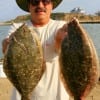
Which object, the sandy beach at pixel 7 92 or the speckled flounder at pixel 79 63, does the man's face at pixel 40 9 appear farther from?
the sandy beach at pixel 7 92

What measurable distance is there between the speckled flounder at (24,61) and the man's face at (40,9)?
757 millimetres

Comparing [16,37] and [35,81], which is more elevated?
[16,37]

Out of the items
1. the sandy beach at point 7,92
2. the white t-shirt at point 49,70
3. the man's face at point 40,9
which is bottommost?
the sandy beach at point 7,92

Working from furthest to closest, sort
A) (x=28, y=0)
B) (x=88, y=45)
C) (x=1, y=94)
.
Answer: (x=1, y=94) < (x=28, y=0) < (x=88, y=45)

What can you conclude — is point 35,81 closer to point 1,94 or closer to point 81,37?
point 81,37

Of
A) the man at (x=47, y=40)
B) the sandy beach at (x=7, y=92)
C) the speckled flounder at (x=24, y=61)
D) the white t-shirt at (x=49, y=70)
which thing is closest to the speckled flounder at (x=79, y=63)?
the speckled flounder at (x=24, y=61)

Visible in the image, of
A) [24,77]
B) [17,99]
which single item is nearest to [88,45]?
[24,77]

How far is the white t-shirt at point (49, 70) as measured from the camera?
517 cm

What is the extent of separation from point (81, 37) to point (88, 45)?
12cm

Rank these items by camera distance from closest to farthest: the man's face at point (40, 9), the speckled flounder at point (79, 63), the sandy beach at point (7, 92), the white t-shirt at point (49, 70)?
the speckled flounder at point (79, 63), the man's face at point (40, 9), the white t-shirt at point (49, 70), the sandy beach at point (7, 92)

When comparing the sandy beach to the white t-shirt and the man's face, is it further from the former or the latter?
the man's face

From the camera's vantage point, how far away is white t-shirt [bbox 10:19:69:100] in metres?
5.17

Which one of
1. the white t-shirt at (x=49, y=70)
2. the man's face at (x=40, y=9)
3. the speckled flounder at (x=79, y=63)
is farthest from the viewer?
the white t-shirt at (x=49, y=70)

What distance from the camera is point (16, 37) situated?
14.0 feet
